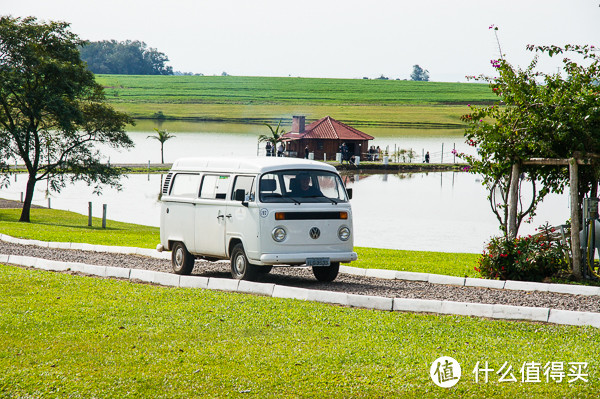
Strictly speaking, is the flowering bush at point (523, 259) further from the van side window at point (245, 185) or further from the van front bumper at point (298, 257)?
the van side window at point (245, 185)

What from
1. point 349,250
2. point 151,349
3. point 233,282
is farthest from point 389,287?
point 151,349

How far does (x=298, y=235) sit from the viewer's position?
44.7ft

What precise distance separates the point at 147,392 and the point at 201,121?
14057 centimetres

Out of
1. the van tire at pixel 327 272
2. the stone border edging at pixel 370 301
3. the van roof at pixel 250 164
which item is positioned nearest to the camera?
the stone border edging at pixel 370 301

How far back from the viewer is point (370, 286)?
14.0 m

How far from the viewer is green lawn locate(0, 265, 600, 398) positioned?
739 centimetres

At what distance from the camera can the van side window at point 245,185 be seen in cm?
1383

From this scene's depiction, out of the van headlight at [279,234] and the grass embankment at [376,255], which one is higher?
the van headlight at [279,234]

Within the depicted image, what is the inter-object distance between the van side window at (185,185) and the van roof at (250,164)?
17 centimetres

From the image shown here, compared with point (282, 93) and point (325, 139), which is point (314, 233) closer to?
point (325, 139)

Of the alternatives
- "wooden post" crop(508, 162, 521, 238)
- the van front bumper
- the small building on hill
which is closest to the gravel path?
the van front bumper

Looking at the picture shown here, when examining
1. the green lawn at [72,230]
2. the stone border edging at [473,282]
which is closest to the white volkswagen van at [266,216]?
the stone border edging at [473,282]

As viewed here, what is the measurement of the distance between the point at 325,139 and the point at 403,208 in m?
41.9

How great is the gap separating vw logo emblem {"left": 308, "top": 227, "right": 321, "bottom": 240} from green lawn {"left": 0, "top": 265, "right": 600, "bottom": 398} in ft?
8.00
